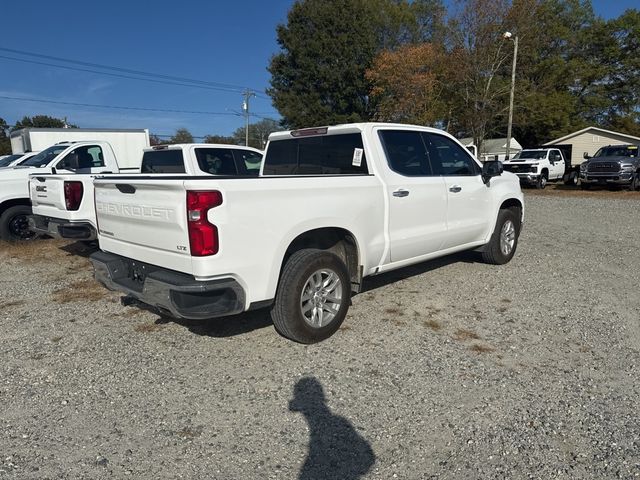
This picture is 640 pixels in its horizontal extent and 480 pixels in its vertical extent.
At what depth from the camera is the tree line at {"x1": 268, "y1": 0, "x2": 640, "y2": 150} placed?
29.8 m

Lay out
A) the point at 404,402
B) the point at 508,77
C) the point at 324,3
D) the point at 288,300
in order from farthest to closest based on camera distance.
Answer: the point at 324,3 → the point at 508,77 → the point at 288,300 → the point at 404,402

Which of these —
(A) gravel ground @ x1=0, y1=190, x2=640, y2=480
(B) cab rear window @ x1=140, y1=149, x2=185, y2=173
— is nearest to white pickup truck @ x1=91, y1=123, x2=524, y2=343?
(A) gravel ground @ x1=0, y1=190, x2=640, y2=480

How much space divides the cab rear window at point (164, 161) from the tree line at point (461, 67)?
26.1m

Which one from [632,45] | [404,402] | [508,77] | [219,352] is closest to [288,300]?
[219,352]

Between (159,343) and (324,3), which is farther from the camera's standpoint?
(324,3)

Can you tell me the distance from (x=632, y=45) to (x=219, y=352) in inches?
2092

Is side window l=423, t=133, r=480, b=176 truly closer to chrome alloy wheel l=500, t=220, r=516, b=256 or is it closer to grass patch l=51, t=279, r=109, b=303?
chrome alloy wheel l=500, t=220, r=516, b=256

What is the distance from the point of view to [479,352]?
12.7 ft

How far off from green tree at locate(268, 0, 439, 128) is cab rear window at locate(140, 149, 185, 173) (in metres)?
28.7

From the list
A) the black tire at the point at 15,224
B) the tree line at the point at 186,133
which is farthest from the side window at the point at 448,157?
the tree line at the point at 186,133

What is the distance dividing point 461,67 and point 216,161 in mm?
25887

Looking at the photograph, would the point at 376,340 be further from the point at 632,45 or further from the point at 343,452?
the point at 632,45

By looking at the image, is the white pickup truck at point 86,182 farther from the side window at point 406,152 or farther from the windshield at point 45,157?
the side window at point 406,152

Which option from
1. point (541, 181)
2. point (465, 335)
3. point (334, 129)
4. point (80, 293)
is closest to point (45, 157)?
point (80, 293)
